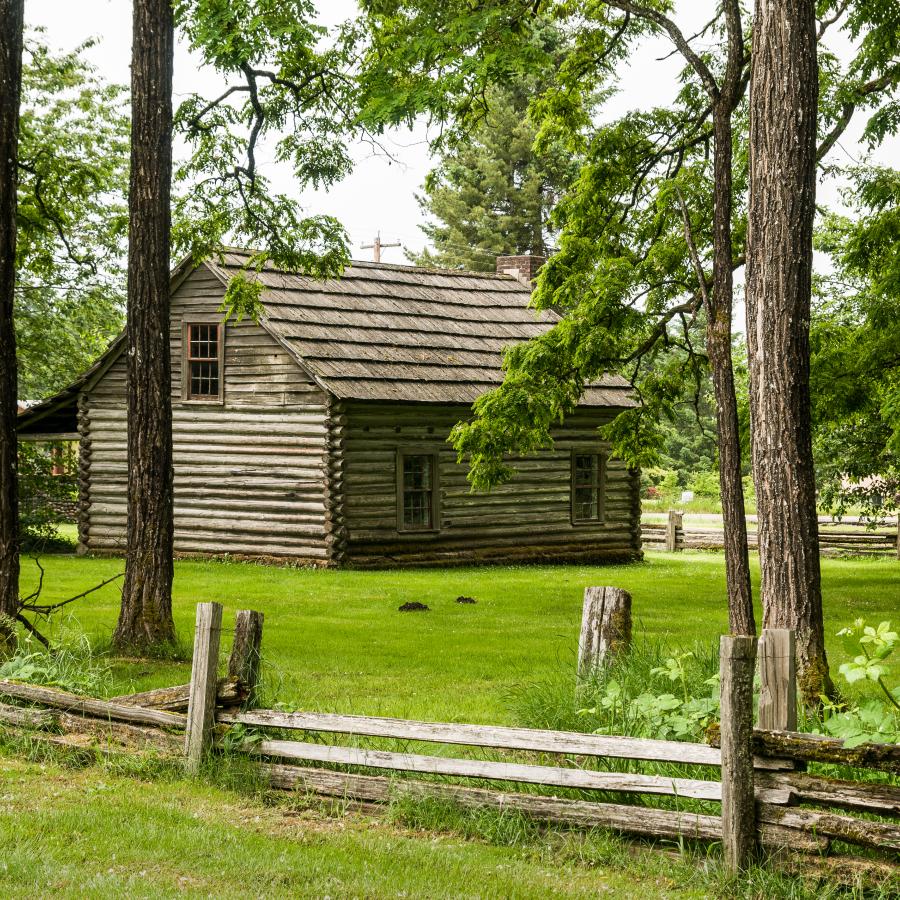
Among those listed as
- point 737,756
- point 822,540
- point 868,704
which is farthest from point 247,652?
point 822,540

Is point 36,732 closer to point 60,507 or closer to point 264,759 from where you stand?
point 264,759

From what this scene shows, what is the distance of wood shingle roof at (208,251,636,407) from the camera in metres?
25.6

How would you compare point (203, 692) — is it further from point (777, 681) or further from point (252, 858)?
point (777, 681)

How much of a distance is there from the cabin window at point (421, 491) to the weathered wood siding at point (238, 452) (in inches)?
91.9

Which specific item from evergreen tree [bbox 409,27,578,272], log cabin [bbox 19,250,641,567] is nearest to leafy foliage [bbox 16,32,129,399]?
log cabin [bbox 19,250,641,567]

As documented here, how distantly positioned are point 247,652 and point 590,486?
22.5m

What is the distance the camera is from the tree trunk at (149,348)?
41.7 feet

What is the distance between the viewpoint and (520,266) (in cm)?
3475

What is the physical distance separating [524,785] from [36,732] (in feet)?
12.4

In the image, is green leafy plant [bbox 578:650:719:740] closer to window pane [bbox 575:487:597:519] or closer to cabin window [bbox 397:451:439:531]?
cabin window [bbox 397:451:439:531]

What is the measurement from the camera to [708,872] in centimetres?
596

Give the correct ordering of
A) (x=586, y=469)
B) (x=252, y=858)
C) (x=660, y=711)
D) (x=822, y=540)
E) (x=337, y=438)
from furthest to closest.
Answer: (x=822, y=540)
(x=586, y=469)
(x=337, y=438)
(x=660, y=711)
(x=252, y=858)

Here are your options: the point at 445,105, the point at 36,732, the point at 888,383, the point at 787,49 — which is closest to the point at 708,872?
the point at 36,732

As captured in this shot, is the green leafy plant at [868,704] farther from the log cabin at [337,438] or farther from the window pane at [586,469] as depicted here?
the window pane at [586,469]
